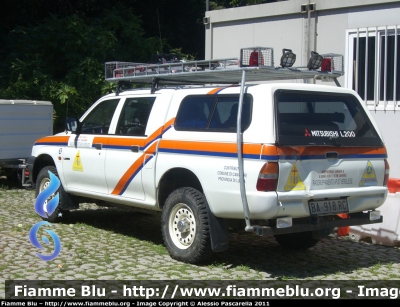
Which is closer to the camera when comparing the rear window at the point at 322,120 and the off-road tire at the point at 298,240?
the rear window at the point at 322,120

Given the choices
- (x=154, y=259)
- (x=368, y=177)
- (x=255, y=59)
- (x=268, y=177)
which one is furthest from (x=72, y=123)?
(x=368, y=177)

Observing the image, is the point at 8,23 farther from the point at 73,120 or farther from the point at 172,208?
the point at 172,208

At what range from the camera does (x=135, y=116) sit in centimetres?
814

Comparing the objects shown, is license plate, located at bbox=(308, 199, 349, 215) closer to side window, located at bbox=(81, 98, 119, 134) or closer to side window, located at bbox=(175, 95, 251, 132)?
side window, located at bbox=(175, 95, 251, 132)

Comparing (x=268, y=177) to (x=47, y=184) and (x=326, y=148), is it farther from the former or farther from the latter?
(x=47, y=184)

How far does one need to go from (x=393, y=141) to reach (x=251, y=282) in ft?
17.5

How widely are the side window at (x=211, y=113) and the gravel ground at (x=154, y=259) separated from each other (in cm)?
153

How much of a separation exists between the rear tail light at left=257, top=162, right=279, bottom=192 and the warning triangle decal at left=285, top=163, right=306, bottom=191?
0.61 feet

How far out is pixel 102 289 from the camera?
19.7 feet

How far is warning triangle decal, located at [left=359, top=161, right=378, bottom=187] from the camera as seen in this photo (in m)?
6.96

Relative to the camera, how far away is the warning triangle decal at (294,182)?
20.8 ft

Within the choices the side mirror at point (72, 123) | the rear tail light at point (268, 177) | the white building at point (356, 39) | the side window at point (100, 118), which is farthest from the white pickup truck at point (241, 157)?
the white building at point (356, 39)

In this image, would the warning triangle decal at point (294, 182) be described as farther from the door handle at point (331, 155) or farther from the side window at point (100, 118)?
the side window at point (100, 118)

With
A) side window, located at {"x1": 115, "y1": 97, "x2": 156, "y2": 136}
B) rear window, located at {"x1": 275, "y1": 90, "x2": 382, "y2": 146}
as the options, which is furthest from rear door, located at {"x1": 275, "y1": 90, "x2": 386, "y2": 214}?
side window, located at {"x1": 115, "y1": 97, "x2": 156, "y2": 136}
